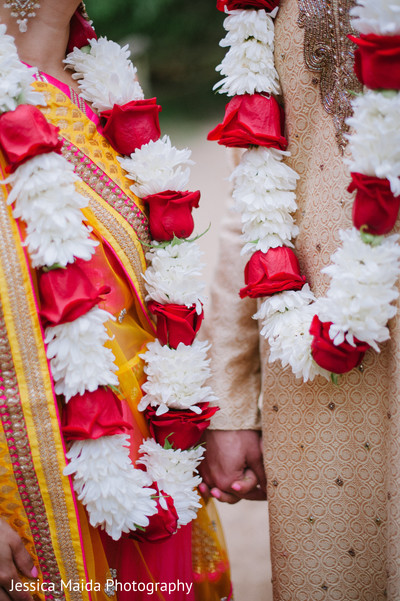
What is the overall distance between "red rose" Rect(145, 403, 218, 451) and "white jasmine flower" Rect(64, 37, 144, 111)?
66 centimetres

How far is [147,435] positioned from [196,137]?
5891mm

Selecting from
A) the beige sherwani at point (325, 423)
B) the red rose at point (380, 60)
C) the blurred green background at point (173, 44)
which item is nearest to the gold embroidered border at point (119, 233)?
the beige sherwani at point (325, 423)

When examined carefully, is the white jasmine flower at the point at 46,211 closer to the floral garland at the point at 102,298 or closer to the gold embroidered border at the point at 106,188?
the floral garland at the point at 102,298

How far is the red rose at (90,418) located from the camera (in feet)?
3.58

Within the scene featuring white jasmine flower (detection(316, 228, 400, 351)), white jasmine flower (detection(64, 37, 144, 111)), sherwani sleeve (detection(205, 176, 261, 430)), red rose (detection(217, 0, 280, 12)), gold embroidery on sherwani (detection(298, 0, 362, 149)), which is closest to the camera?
white jasmine flower (detection(316, 228, 400, 351))

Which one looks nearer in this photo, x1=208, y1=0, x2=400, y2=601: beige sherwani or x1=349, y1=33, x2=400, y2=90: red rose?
x1=349, y1=33, x2=400, y2=90: red rose

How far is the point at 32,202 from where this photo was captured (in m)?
1.08

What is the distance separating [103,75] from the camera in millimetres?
1359

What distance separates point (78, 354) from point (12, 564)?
14.8 inches

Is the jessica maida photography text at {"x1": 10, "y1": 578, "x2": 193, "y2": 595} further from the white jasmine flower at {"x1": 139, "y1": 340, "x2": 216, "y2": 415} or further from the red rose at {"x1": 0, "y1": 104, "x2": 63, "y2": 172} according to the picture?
the red rose at {"x1": 0, "y1": 104, "x2": 63, "y2": 172}

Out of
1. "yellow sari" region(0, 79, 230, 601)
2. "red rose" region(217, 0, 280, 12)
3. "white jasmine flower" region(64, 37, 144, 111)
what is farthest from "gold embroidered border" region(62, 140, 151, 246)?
"red rose" region(217, 0, 280, 12)

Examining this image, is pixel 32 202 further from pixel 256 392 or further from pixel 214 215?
pixel 214 215

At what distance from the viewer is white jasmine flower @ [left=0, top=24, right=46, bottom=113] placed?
1073mm

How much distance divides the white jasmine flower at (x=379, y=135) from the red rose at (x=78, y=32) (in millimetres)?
710
